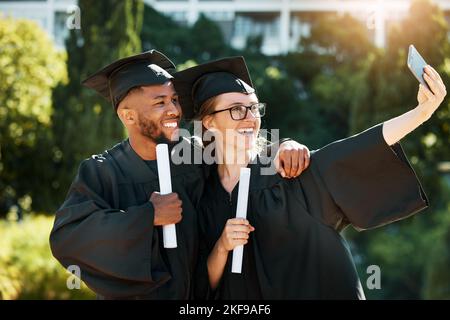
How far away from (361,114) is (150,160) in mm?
12717

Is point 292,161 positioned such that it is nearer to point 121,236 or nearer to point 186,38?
point 121,236

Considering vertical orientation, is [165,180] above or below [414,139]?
below

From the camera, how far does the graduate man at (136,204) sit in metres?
3.62

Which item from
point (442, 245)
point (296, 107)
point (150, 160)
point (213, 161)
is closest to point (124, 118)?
point (150, 160)

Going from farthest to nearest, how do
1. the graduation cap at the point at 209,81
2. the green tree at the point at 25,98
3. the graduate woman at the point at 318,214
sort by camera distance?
the green tree at the point at 25,98, the graduation cap at the point at 209,81, the graduate woman at the point at 318,214

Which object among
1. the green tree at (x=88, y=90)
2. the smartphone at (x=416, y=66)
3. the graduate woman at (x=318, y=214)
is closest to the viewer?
the smartphone at (x=416, y=66)

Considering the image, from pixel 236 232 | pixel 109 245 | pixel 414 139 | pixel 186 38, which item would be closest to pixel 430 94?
pixel 236 232

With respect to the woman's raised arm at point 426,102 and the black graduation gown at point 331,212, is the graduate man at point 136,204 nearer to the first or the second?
the black graduation gown at point 331,212

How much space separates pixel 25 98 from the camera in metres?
18.6

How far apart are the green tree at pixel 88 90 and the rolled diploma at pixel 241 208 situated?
34.2 feet

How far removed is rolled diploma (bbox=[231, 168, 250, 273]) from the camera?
3689mm

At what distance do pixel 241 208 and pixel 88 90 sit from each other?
39.2ft

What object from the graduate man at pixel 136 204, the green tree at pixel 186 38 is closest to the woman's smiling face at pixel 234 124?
the graduate man at pixel 136 204

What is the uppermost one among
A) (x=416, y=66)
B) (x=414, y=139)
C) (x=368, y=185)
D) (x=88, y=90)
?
(x=88, y=90)
